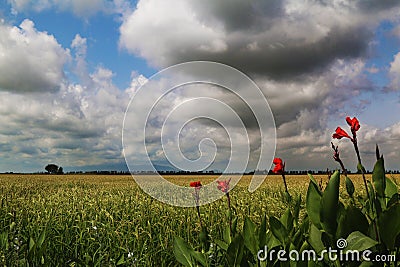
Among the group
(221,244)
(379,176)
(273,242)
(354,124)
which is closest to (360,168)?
(379,176)

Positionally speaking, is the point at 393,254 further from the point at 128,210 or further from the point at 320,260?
the point at 128,210

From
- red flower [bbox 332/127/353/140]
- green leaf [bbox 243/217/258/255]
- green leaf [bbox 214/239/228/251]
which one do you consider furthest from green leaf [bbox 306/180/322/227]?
green leaf [bbox 214/239/228/251]

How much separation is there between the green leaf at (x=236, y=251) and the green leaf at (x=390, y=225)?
0.77 meters

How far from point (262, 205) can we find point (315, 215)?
5.36m

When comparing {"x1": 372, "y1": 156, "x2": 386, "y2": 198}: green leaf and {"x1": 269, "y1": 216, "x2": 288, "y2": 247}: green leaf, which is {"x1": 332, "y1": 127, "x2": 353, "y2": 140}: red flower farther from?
{"x1": 269, "y1": 216, "x2": 288, "y2": 247}: green leaf

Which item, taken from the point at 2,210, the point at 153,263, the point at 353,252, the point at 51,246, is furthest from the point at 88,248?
the point at 353,252

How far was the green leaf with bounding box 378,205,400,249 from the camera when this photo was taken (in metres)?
1.75

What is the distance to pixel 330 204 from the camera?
1767mm

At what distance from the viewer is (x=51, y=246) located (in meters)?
4.99

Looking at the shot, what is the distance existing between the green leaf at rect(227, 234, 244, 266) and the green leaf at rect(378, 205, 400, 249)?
77cm

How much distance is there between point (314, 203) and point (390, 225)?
14.2 inches

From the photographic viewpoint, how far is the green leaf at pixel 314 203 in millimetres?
1890

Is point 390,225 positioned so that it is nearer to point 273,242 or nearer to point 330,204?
point 330,204

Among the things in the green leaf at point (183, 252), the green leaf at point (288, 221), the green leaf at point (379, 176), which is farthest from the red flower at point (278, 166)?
the green leaf at point (183, 252)
